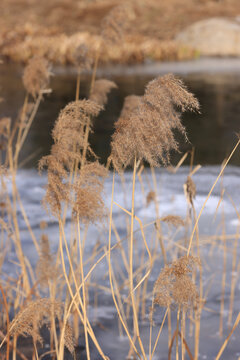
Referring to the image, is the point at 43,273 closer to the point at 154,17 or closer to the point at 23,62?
the point at 23,62

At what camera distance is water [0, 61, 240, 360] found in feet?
8.94

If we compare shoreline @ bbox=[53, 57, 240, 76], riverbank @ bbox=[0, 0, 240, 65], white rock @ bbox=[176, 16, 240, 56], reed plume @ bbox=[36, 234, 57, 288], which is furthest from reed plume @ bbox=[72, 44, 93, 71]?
white rock @ bbox=[176, 16, 240, 56]

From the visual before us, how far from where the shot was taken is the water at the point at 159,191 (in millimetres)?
2725

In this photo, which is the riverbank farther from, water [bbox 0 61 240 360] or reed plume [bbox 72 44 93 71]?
reed plume [bbox 72 44 93 71]

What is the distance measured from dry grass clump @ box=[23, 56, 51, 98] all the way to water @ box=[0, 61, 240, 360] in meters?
0.52

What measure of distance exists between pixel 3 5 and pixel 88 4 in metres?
3.30

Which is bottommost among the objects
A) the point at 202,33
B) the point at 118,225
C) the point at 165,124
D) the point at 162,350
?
the point at 162,350

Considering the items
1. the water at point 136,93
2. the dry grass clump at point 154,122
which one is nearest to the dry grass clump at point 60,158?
the dry grass clump at point 154,122

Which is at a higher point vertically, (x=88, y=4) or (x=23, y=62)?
(x=88, y=4)

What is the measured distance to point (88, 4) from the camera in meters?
21.0

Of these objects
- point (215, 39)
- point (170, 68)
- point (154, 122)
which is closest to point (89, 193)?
point (154, 122)

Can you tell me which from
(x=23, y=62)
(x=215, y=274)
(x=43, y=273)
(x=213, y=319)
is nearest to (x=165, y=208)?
(x=215, y=274)

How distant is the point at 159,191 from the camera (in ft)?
14.9

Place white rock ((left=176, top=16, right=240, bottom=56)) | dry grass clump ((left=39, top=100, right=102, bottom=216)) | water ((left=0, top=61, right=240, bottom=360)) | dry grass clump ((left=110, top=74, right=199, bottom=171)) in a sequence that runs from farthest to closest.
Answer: white rock ((left=176, top=16, right=240, bottom=56)), water ((left=0, top=61, right=240, bottom=360)), dry grass clump ((left=39, top=100, right=102, bottom=216)), dry grass clump ((left=110, top=74, right=199, bottom=171))
